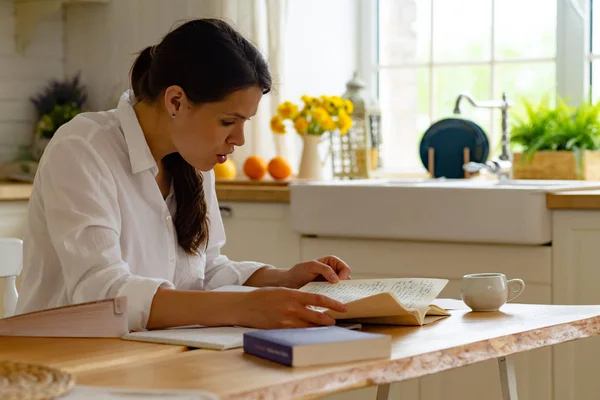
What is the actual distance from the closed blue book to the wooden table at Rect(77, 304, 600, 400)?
1cm

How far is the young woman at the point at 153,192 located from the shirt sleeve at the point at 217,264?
0.03 feet

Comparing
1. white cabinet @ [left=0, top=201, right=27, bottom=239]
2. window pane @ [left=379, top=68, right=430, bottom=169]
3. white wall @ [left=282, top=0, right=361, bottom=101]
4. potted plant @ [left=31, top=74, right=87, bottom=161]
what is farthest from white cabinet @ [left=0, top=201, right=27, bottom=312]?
window pane @ [left=379, top=68, right=430, bottom=169]

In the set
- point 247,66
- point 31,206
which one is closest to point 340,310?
point 247,66

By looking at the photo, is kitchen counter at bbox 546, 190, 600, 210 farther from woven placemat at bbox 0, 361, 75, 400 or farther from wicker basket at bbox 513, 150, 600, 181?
woven placemat at bbox 0, 361, 75, 400

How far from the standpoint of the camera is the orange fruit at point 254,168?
10.9ft

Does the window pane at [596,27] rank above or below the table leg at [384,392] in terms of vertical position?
above

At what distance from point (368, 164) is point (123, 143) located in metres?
1.77

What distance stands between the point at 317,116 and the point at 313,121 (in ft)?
0.13

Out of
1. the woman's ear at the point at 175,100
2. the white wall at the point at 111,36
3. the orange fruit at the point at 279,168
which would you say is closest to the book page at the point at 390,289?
the woman's ear at the point at 175,100

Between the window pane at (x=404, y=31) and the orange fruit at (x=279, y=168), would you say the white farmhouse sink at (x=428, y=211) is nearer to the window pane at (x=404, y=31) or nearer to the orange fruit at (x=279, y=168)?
the orange fruit at (x=279, y=168)

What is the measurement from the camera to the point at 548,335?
1370mm

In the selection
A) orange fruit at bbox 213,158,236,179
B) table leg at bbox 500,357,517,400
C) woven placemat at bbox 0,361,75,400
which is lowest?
table leg at bbox 500,357,517,400

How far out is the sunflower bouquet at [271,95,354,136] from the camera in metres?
3.28

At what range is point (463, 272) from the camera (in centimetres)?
265
